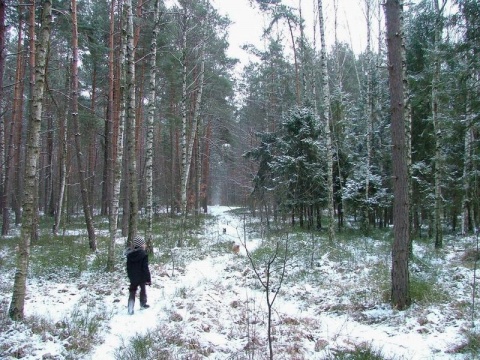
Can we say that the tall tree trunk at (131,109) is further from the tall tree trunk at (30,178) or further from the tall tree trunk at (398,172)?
the tall tree trunk at (398,172)

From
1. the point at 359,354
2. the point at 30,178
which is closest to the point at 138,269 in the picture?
the point at 30,178

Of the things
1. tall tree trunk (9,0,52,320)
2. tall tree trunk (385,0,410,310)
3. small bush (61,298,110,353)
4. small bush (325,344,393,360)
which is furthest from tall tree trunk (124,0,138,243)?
tall tree trunk (385,0,410,310)

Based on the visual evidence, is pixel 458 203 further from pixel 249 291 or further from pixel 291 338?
pixel 291 338

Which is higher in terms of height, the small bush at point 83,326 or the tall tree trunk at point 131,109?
the tall tree trunk at point 131,109

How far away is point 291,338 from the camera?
5.70m

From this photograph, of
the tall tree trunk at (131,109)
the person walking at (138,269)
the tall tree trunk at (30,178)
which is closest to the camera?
the tall tree trunk at (30,178)

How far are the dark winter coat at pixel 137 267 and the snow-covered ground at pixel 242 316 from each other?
2.20ft

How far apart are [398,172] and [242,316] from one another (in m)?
4.23

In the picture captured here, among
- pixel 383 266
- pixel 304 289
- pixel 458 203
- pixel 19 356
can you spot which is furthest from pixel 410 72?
pixel 19 356

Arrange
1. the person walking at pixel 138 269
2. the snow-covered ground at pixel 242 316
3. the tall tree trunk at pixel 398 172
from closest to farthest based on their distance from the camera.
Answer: the snow-covered ground at pixel 242 316, the tall tree trunk at pixel 398 172, the person walking at pixel 138 269

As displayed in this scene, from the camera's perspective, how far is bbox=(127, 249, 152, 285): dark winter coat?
7.07 m

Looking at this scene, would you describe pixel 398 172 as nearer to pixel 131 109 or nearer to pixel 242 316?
pixel 242 316

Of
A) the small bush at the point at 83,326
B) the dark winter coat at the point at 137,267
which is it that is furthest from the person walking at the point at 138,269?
the small bush at the point at 83,326

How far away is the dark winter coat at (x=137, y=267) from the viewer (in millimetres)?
7066
